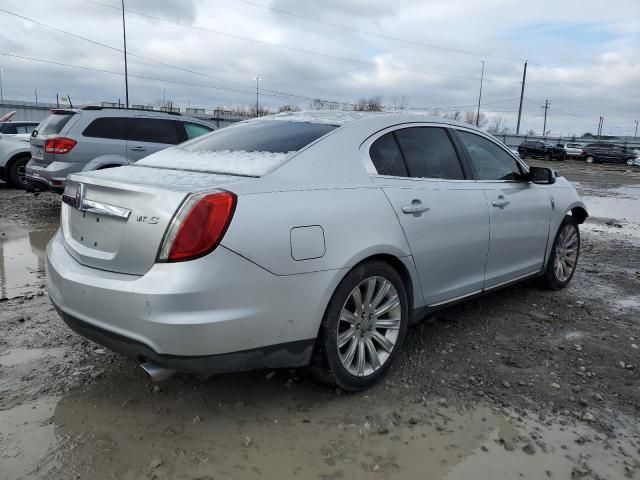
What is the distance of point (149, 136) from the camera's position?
9.06 meters

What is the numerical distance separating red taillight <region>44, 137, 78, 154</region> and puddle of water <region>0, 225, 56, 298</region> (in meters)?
1.19

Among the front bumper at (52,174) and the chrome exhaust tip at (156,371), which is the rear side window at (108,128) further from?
the chrome exhaust tip at (156,371)

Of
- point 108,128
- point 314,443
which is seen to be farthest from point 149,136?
point 314,443

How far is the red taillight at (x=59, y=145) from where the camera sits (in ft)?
27.0

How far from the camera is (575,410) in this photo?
10.0 feet

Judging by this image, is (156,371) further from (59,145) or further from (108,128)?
(108,128)

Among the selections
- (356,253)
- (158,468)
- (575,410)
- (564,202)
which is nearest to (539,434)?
(575,410)

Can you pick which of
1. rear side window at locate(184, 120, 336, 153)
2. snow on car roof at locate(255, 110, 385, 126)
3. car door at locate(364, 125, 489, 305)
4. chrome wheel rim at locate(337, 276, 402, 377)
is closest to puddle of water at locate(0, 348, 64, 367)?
rear side window at locate(184, 120, 336, 153)

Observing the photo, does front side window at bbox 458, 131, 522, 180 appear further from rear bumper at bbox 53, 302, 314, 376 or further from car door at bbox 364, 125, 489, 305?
rear bumper at bbox 53, 302, 314, 376

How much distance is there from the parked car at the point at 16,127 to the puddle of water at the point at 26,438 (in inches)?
516

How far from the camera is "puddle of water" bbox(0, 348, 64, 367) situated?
3.40 metres

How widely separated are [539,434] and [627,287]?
3485 millimetres

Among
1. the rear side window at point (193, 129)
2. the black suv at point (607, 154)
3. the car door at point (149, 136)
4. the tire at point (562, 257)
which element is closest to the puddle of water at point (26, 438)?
the tire at point (562, 257)

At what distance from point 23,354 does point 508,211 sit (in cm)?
362
